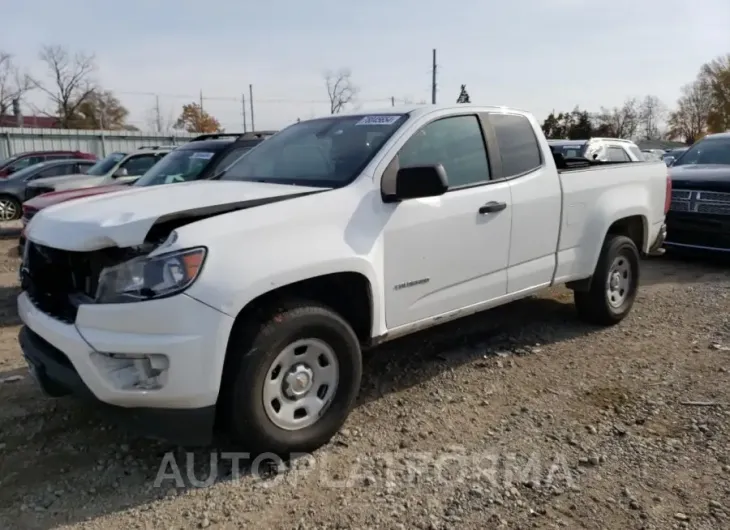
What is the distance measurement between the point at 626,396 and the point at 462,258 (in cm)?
142

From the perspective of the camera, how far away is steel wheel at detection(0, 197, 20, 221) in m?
13.7

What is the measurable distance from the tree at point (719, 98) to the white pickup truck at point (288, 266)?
77179 mm

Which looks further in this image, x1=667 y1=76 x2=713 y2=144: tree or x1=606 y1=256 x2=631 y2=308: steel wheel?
x1=667 y1=76 x2=713 y2=144: tree

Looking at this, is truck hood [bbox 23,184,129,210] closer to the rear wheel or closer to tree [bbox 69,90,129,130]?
the rear wheel

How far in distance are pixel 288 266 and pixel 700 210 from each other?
680 centimetres

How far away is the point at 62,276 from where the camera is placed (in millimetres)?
3414

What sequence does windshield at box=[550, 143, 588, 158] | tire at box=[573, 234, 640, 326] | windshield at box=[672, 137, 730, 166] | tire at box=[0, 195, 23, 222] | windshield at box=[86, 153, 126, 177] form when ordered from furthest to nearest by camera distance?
tire at box=[0, 195, 23, 222] → windshield at box=[86, 153, 126, 177] → windshield at box=[550, 143, 588, 158] → windshield at box=[672, 137, 730, 166] → tire at box=[573, 234, 640, 326]

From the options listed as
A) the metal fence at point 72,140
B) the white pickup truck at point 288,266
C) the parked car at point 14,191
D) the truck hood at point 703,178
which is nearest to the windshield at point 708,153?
the truck hood at point 703,178

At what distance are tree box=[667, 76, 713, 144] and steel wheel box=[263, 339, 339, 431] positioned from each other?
8328cm

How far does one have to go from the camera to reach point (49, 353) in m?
3.17

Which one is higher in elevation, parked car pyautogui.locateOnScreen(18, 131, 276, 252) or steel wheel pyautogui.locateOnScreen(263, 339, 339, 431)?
parked car pyautogui.locateOnScreen(18, 131, 276, 252)

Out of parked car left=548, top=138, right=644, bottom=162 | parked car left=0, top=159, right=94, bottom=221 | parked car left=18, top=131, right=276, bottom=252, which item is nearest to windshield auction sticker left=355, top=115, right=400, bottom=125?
parked car left=18, top=131, right=276, bottom=252

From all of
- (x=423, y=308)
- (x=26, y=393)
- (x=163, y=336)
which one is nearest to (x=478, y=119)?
(x=423, y=308)

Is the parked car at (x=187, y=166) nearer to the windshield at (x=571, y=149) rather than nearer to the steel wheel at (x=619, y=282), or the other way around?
the steel wheel at (x=619, y=282)
